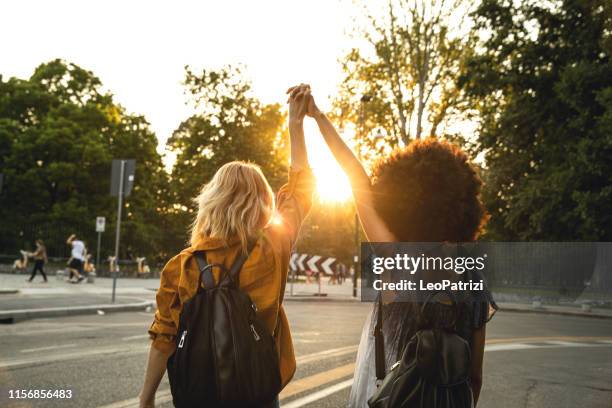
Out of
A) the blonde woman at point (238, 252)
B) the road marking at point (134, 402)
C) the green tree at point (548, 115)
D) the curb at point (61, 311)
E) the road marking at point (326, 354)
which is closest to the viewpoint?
the blonde woman at point (238, 252)

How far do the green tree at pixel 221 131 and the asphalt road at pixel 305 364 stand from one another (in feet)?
101

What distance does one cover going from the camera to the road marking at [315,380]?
21.8 ft

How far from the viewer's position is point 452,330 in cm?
210

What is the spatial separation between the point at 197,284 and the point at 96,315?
12.4m

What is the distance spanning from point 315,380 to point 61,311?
323 inches

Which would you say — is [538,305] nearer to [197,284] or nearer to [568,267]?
[568,267]

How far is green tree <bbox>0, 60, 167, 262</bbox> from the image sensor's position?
1563 inches

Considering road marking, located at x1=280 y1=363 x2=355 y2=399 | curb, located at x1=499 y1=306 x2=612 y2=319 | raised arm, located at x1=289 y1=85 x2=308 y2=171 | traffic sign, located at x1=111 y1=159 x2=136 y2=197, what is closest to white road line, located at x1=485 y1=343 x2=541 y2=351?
road marking, located at x1=280 y1=363 x2=355 y2=399

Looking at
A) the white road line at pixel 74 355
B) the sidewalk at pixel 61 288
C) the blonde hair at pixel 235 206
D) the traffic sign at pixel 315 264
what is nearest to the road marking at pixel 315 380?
the white road line at pixel 74 355

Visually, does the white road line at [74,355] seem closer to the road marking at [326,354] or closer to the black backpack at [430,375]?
the road marking at [326,354]

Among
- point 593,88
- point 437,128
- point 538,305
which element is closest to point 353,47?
point 437,128

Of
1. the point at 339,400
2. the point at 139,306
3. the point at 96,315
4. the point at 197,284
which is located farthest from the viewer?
the point at 139,306

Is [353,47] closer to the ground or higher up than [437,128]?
higher up

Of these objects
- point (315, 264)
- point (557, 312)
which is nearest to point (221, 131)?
point (315, 264)
